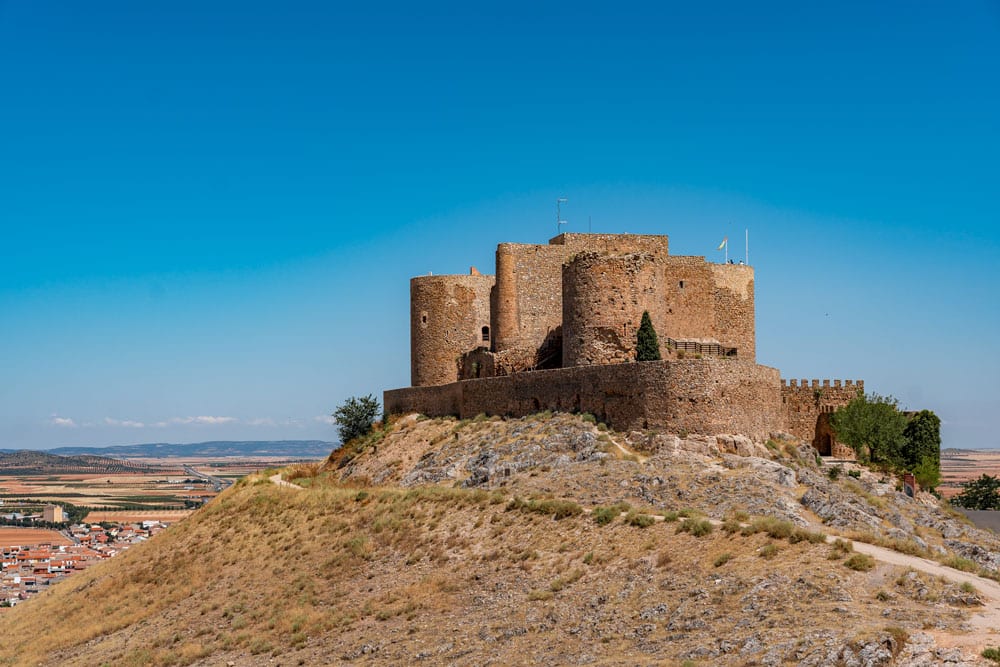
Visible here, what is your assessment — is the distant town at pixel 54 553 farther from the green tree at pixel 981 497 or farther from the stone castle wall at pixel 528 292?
the green tree at pixel 981 497

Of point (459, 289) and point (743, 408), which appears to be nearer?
point (743, 408)

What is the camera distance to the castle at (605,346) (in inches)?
1216

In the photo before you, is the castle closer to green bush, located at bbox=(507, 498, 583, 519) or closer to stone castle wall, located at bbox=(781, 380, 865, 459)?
stone castle wall, located at bbox=(781, 380, 865, 459)

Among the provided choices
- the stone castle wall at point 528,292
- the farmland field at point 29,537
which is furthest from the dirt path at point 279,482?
the farmland field at point 29,537

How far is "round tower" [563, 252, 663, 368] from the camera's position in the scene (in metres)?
35.2

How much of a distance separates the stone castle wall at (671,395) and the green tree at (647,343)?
2539 mm

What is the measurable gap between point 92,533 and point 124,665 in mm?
115935

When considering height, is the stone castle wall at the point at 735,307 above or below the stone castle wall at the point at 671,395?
above

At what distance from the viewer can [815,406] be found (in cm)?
3972

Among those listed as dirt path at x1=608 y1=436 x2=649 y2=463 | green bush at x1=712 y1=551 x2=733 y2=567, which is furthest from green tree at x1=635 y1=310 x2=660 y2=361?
green bush at x1=712 y1=551 x2=733 y2=567

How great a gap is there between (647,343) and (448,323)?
13.3 metres

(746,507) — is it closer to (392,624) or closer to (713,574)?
(713,574)

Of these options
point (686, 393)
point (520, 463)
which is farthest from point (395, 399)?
point (686, 393)

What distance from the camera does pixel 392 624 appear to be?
21.9 meters
